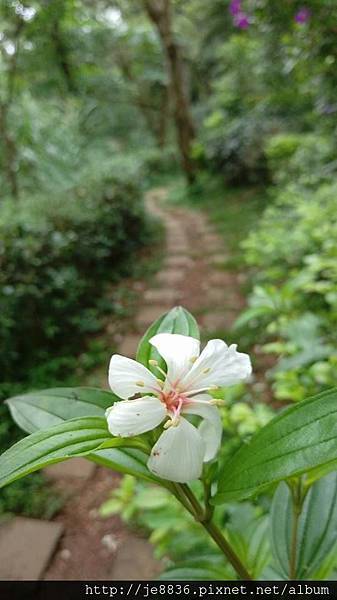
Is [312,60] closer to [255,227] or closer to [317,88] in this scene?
[317,88]

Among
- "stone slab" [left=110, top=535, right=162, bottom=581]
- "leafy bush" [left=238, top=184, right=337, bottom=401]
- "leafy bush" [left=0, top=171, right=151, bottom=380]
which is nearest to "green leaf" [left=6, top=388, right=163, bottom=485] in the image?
"leafy bush" [left=238, top=184, right=337, bottom=401]

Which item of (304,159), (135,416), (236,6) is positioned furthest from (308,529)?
(304,159)

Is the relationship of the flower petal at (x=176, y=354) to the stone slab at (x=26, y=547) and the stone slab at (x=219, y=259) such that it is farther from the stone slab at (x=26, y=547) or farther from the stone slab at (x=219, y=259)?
the stone slab at (x=219, y=259)

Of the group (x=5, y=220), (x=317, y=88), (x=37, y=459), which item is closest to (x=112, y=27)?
(x=317, y=88)

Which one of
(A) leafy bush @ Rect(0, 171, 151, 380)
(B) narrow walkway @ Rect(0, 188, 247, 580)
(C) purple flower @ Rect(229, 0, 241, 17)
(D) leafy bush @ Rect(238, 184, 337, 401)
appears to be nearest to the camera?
(D) leafy bush @ Rect(238, 184, 337, 401)

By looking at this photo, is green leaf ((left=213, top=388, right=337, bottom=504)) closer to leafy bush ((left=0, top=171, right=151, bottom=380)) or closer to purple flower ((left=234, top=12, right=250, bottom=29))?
leafy bush ((left=0, top=171, right=151, bottom=380))

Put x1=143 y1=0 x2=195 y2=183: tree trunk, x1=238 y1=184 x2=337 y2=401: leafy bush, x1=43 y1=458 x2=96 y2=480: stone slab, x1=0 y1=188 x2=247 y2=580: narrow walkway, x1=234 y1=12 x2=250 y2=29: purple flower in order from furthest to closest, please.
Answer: x1=143 y1=0 x2=195 y2=183: tree trunk
x1=234 y1=12 x2=250 y2=29: purple flower
x1=43 y1=458 x2=96 y2=480: stone slab
x1=0 y1=188 x2=247 y2=580: narrow walkway
x1=238 y1=184 x2=337 y2=401: leafy bush

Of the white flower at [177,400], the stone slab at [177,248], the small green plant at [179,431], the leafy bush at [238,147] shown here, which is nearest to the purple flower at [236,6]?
the stone slab at [177,248]
